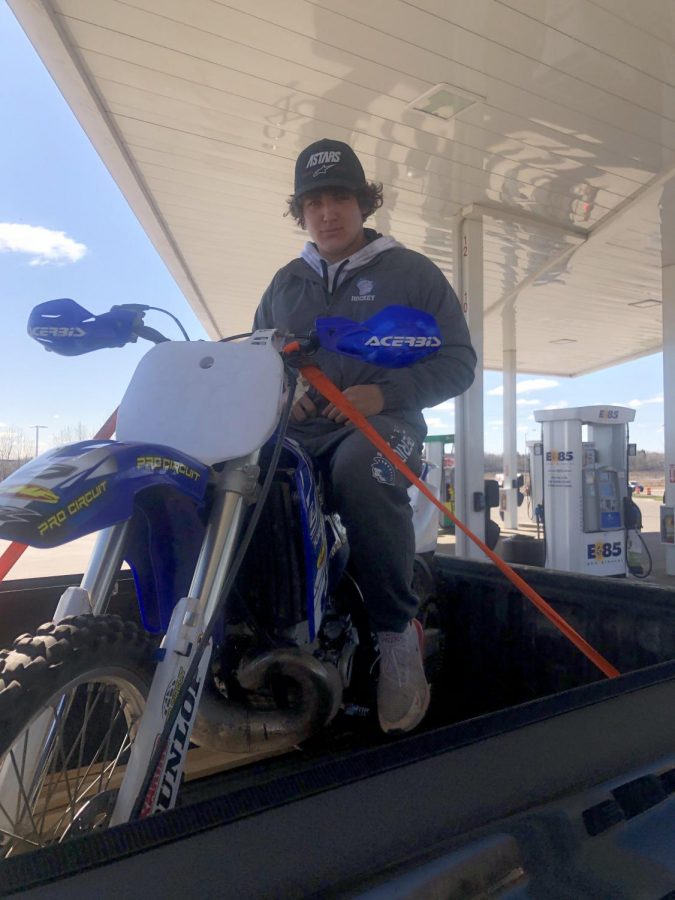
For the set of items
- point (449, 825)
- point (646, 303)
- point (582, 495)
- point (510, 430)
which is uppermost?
point (646, 303)

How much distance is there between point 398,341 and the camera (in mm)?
1413

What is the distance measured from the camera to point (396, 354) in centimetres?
142

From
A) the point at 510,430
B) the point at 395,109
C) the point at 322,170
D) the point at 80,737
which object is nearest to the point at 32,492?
the point at 80,737

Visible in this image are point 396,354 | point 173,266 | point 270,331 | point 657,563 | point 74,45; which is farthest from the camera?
point 657,563

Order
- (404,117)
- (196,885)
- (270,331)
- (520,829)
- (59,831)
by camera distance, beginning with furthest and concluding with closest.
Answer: (404,117)
(270,331)
(59,831)
(520,829)
(196,885)

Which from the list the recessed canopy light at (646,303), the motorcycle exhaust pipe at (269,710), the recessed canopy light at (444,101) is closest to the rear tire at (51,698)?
the motorcycle exhaust pipe at (269,710)

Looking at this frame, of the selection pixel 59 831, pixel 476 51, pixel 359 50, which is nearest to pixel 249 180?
pixel 359 50

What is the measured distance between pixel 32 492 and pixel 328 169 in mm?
1530

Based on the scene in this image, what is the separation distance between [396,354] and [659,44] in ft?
11.8

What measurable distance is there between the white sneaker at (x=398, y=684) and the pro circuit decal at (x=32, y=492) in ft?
3.89

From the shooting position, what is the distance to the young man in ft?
6.26

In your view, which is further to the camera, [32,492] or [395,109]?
[395,109]

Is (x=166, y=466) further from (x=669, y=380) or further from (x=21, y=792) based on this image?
(x=669, y=380)

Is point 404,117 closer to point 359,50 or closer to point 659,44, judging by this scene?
point 359,50
